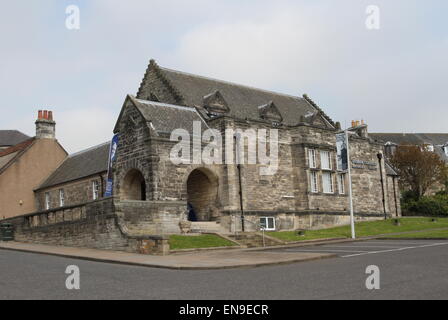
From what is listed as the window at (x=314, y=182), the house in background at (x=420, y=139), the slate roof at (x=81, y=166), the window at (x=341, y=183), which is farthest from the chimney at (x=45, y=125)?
the house in background at (x=420, y=139)

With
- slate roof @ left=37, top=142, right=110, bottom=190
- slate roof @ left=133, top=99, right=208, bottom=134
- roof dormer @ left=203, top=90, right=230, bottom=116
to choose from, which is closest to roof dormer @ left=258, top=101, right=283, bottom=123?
roof dormer @ left=203, top=90, right=230, bottom=116

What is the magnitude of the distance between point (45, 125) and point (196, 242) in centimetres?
2572

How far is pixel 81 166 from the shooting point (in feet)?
132

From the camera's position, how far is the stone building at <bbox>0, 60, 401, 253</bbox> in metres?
24.0

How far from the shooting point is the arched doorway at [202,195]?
2936cm

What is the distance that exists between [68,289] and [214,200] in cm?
1865

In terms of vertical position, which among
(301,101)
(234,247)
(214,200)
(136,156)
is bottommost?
(234,247)

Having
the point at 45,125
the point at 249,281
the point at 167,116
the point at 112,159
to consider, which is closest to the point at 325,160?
the point at 167,116

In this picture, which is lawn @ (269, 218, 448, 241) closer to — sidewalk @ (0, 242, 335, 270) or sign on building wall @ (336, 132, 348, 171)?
sign on building wall @ (336, 132, 348, 171)

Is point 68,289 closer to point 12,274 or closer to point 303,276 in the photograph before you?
point 12,274
